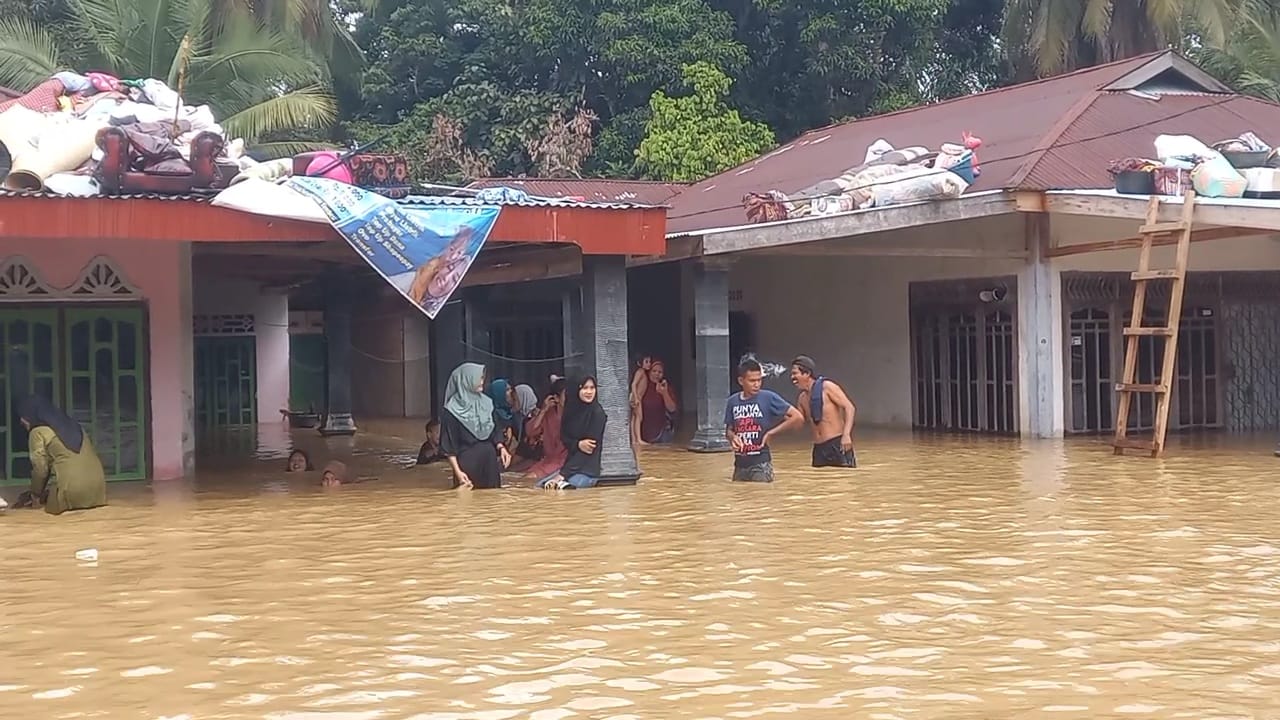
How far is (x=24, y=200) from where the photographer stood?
1115 cm

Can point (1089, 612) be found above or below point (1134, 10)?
below

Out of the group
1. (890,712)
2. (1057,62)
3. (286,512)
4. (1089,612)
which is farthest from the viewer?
(1057,62)

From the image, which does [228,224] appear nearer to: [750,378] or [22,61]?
[750,378]

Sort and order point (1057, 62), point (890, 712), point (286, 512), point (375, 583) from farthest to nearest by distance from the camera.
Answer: point (1057, 62) → point (286, 512) → point (375, 583) → point (890, 712)

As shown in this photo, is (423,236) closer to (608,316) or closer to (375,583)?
(608,316)

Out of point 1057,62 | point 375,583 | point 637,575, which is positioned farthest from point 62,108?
point 1057,62

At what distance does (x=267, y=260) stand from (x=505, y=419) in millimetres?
4192

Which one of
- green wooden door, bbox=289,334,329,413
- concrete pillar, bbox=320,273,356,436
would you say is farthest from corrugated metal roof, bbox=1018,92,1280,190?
Result: green wooden door, bbox=289,334,329,413

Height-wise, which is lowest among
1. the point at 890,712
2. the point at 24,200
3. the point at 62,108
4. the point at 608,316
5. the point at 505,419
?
the point at 890,712

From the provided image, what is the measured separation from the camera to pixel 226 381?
85.6 ft

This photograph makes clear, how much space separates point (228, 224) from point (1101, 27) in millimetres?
23779

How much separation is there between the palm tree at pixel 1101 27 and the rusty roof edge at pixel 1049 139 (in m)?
12.1

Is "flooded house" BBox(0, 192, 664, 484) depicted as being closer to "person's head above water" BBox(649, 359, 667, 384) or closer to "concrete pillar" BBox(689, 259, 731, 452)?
"concrete pillar" BBox(689, 259, 731, 452)

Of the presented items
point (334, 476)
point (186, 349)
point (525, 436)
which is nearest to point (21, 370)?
point (186, 349)
